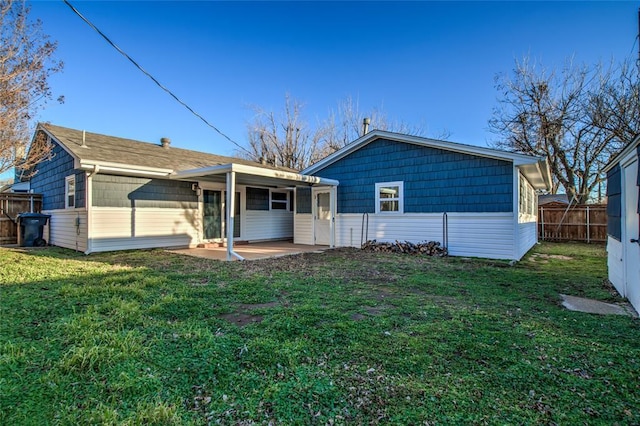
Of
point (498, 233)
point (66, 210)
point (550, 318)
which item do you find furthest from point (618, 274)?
point (66, 210)

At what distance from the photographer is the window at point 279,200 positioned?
44.1ft

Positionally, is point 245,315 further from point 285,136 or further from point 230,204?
point 285,136

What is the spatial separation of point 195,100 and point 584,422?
48.7 ft

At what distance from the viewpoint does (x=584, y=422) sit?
2.01 metres

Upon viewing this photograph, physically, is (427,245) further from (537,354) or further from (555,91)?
(555,91)

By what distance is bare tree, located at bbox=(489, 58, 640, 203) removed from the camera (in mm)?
16734

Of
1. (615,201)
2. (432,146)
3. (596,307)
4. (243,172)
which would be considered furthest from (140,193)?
(615,201)

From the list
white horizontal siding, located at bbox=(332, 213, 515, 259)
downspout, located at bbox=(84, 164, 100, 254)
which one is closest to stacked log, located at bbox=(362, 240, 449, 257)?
white horizontal siding, located at bbox=(332, 213, 515, 259)

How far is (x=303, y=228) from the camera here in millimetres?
12789

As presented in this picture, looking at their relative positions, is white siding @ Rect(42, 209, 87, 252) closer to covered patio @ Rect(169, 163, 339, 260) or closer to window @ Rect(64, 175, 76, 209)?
window @ Rect(64, 175, 76, 209)

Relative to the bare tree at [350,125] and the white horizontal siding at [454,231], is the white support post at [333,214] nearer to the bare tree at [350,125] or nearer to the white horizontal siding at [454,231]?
the white horizontal siding at [454,231]

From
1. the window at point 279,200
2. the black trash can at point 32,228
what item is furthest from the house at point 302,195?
the black trash can at point 32,228

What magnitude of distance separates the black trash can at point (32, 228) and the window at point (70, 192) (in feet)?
4.44

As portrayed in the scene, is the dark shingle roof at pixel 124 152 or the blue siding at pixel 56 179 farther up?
the dark shingle roof at pixel 124 152
